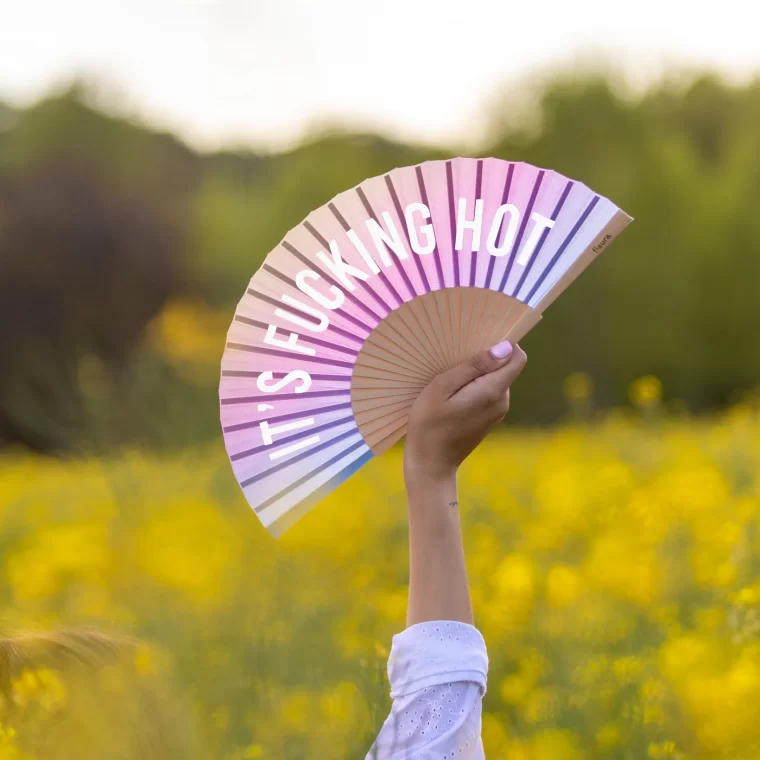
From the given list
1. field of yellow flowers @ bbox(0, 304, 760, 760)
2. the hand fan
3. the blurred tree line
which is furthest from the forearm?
the blurred tree line

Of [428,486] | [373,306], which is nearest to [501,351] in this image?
[428,486]

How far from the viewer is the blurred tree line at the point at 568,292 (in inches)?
826

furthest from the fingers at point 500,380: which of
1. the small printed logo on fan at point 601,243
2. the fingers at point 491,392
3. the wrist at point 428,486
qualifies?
the small printed logo on fan at point 601,243

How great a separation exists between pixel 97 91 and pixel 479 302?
26.8 m

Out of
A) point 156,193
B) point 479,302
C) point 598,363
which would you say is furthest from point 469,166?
point 156,193

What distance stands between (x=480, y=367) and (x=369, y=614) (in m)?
2.09

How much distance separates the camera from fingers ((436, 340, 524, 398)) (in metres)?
1.12

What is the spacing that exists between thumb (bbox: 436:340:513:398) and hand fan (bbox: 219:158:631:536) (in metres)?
0.16

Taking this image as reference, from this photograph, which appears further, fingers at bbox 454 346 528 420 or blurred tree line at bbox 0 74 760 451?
blurred tree line at bbox 0 74 760 451

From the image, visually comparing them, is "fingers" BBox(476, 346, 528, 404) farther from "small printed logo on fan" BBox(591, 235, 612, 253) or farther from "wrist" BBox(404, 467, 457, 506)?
"small printed logo on fan" BBox(591, 235, 612, 253)

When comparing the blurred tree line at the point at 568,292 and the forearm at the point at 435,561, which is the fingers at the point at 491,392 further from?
the blurred tree line at the point at 568,292

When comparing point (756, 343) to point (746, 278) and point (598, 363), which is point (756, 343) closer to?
point (746, 278)

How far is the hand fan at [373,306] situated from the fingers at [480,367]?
161mm

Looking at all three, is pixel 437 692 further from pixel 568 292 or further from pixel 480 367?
pixel 568 292
